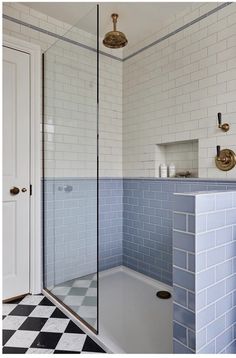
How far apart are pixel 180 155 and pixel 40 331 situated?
1952 millimetres

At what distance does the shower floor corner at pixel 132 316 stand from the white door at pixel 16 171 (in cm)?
62

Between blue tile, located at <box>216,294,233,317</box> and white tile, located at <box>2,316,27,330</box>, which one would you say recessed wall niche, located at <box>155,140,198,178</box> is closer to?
blue tile, located at <box>216,294,233,317</box>

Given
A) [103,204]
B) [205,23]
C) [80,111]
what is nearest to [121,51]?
[205,23]

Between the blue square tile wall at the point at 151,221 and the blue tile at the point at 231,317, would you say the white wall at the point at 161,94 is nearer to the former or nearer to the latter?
the blue square tile wall at the point at 151,221

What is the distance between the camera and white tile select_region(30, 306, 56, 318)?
6.17 feet

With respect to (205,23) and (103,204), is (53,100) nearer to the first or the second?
(103,204)

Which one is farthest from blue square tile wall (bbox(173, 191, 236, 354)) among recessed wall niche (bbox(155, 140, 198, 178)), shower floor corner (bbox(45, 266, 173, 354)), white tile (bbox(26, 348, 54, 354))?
recessed wall niche (bbox(155, 140, 198, 178))

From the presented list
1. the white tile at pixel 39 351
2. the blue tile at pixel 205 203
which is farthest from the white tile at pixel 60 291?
the blue tile at pixel 205 203

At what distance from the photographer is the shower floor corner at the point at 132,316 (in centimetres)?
158

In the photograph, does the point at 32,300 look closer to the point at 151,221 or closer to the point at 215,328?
the point at 151,221

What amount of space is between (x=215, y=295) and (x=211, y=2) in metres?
2.30

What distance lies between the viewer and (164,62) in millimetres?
2438

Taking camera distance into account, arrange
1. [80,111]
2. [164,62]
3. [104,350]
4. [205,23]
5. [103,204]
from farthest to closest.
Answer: [103,204]
[164,62]
[205,23]
[80,111]
[104,350]

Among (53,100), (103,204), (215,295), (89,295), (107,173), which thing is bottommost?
(89,295)
